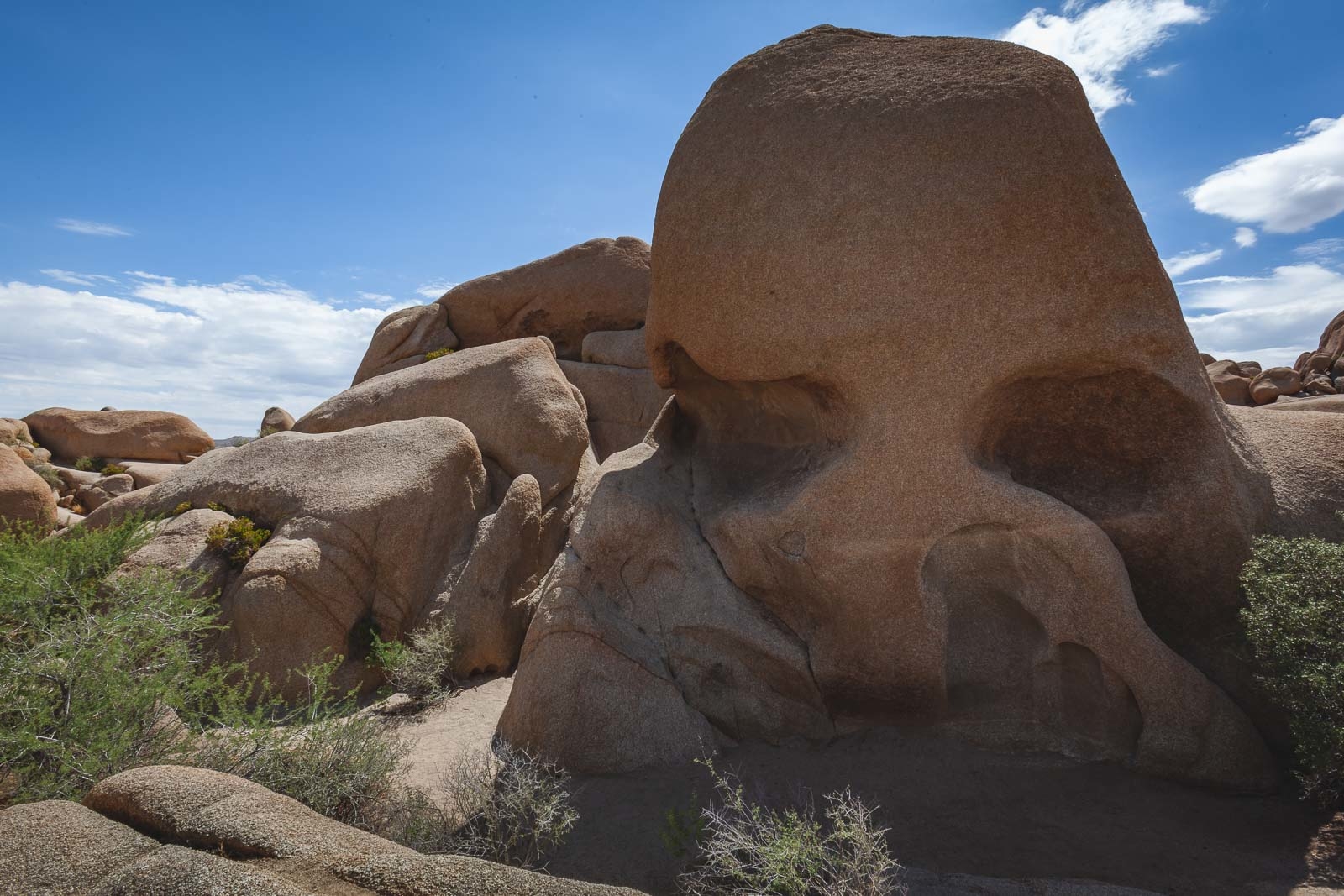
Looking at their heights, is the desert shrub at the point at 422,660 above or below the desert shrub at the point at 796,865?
below

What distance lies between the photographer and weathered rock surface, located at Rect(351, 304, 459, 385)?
750 inches

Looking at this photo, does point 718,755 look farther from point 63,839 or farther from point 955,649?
point 63,839

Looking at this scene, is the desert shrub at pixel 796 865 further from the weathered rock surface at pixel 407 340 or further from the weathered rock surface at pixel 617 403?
the weathered rock surface at pixel 407 340

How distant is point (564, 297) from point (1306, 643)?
621 inches

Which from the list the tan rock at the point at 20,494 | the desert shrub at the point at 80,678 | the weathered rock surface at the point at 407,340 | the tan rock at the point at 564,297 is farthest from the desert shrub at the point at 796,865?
the weathered rock surface at the point at 407,340

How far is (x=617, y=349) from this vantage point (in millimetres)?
17547

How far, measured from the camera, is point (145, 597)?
6.84 meters

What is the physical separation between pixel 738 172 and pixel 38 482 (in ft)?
50.4

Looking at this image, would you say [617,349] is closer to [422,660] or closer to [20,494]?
[422,660]

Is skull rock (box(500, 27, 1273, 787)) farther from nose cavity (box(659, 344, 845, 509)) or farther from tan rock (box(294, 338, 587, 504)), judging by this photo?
tan rock (box(294, 338, 587, 504))

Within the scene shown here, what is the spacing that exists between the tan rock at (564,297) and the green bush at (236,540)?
374 inches

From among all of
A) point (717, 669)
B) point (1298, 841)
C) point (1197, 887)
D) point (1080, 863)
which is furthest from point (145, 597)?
point (1298, 841)

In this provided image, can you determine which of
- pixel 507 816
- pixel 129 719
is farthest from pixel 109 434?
pixel 507 816

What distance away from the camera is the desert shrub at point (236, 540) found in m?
10.1
